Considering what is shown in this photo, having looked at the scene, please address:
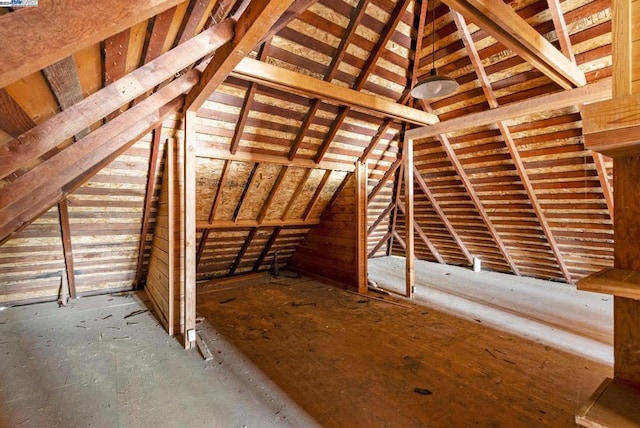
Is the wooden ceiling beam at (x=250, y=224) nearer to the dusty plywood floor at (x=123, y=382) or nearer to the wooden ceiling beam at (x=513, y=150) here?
the dusty plywood floor at (x=123, y=382)

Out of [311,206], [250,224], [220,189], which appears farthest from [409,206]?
[220,189]

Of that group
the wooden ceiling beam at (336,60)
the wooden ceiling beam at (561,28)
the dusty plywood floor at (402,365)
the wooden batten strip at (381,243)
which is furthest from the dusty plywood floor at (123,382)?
the wooden batten strip at (381,243)

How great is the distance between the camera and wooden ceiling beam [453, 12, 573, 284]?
3157 millimetres

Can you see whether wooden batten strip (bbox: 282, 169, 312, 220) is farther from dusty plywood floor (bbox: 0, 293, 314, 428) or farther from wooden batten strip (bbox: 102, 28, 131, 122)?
wooden batten strip (bbox: 102, 28, 131, 122)

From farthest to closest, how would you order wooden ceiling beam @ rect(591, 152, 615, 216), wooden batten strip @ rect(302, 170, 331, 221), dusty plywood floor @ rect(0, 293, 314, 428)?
wooden batten strip @ rect(302, 170, 331, 221) → wooden ceiling beam @ rect(591, 152, 615, 216) → dusty plywood floor @ rect(0, 293, 314, 428)

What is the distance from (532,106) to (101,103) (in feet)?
13.0

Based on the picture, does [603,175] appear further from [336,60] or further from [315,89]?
[315,89]

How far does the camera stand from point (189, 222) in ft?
9.85

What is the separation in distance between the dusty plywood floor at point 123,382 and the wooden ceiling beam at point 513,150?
3.90m

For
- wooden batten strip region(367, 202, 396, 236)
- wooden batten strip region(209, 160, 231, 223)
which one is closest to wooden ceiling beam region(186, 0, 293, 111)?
wooden batten strip region(209, 160, 231, 223)

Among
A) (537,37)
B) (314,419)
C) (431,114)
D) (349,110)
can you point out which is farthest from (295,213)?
(537,37)

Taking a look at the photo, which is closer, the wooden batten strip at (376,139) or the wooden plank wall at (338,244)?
the wooden batten strip at (376,139)

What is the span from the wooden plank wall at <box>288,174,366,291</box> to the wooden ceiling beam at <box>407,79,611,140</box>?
64.6 inches

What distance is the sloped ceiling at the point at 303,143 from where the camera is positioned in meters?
1.62
